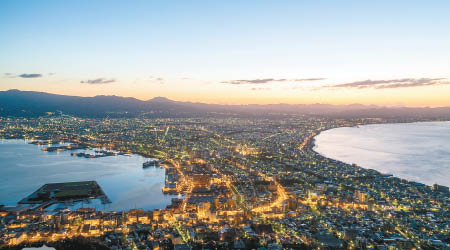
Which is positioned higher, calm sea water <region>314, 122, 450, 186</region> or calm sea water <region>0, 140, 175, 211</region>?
calm sea water <region>314, 122, 450, 186</region>

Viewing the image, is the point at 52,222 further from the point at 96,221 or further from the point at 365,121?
the point at 365,121

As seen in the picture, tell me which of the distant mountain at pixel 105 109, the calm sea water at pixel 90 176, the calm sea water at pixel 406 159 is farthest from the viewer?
the distant mountain at pixel 105 109

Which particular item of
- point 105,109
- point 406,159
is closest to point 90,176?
point 406,159

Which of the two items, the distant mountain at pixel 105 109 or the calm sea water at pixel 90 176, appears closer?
the calm sea water at pixel 90 176

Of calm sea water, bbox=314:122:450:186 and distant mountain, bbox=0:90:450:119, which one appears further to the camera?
distant mountain, bbox=0:90:450:119

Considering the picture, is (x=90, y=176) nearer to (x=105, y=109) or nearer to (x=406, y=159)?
(x=406, y=159)

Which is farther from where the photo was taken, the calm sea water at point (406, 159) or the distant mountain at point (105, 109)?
the distant mountain at point (105, 109)

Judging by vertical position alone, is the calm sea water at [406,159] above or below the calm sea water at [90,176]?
above

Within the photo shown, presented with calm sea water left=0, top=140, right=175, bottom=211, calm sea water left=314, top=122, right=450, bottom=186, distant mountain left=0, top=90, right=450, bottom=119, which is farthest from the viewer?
distant mountain left=0, top=90, right=450, bottom=119

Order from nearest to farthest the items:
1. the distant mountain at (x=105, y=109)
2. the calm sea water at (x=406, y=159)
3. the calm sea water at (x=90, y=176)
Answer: the calm sea water at (x=90, y=176) → the calm sea water at (x=406, y=159) → the distant mountain at (x=105, y=109)
